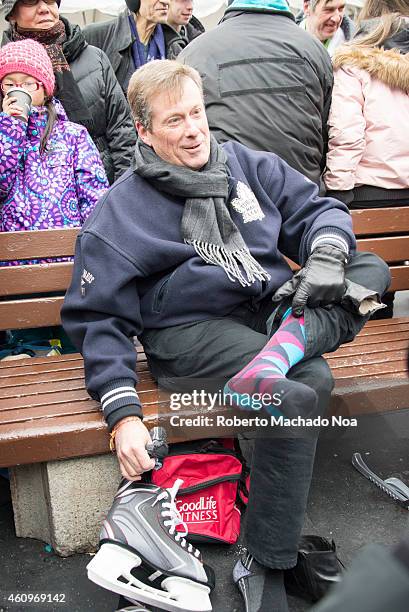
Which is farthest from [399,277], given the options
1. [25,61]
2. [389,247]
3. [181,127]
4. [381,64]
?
[25,61]

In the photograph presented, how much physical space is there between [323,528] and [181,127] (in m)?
1.60

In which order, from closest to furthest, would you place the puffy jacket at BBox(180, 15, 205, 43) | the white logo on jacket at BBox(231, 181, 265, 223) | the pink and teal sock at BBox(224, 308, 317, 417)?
the pink and teal sock at BBox(224, 308, 317, 417) → the white logo on jacket at BBox(231, 181, 265, 223) → the puffy jacket at BBox(180, 15, 205, 43)

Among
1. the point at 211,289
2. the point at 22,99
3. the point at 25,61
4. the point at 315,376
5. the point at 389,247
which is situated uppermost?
the point at 25,61

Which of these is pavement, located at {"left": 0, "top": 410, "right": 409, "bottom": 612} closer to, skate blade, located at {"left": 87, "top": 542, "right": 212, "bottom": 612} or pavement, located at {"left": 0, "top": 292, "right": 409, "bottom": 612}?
pavement, located at {"left": 0, "top": 292, "right": 409, "bottom": 612}

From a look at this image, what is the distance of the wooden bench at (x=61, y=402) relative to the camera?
2.52 meters

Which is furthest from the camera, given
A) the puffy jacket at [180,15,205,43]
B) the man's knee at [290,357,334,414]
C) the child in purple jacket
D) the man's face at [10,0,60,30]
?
the puffy jacket at [180,15,205,43]

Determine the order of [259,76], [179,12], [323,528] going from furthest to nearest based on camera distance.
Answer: [179,12], [259,76], [323,528]

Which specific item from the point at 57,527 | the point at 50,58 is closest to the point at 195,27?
the point at 50,58

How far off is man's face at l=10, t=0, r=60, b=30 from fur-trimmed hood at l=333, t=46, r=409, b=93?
1408 millimetres

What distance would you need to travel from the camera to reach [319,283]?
243cm

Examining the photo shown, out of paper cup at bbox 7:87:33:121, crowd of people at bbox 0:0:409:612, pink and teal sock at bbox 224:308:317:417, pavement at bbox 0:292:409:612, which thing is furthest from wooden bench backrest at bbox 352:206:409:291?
paper cup at bbox 7:87:33:121

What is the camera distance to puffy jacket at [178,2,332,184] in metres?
3.35

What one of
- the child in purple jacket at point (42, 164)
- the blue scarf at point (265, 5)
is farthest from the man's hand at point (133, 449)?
the blue scarf at point (265, 5)

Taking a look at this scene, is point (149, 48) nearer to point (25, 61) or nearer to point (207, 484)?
point (25, 61)
